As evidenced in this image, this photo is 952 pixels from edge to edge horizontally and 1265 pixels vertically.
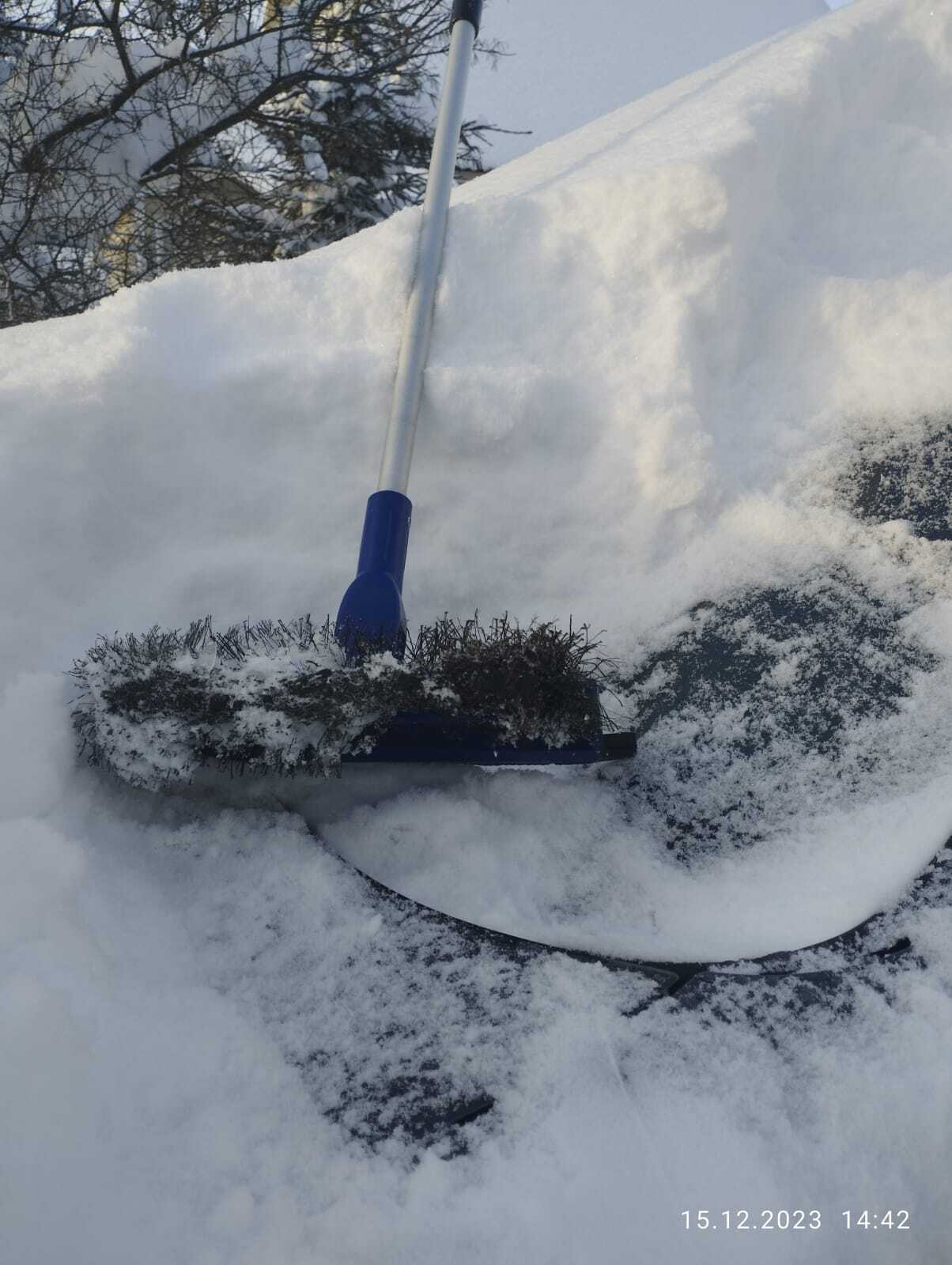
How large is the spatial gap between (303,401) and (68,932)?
3.35 feet

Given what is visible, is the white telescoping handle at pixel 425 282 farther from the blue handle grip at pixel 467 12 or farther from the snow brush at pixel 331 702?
the snow brush at pixel 331 702

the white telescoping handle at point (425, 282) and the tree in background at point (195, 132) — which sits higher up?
the tree in background at point (195, 132)

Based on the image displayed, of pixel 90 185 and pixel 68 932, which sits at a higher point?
pixel 90 185

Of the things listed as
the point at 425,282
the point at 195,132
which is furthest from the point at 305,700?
the point at 195,132

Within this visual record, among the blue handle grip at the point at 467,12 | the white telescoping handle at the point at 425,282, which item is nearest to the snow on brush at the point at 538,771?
the white telescoping handle at the point at 425,282

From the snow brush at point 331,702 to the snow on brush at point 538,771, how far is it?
3.6 inches

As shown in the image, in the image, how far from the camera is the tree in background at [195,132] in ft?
15.8

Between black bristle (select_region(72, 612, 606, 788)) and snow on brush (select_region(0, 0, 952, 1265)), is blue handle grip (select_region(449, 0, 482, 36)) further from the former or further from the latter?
black bristle (select_region(72, 612, 606, 788))

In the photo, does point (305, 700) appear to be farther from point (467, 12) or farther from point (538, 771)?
point (467, 12)

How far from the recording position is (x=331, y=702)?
4.13ft

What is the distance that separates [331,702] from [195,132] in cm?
516

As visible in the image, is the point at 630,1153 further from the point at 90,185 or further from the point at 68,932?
the point at 90,185

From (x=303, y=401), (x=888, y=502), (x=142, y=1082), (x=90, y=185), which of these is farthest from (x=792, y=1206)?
(x=90, y=185)

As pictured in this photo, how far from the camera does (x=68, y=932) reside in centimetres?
110
